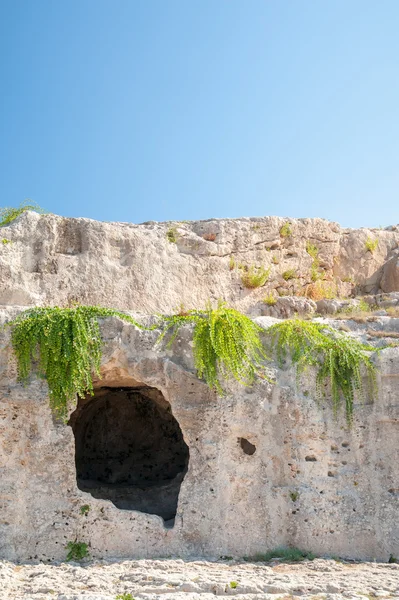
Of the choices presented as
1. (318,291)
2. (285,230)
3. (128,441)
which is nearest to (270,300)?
(318,291)

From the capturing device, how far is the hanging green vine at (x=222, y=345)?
9.71 meters

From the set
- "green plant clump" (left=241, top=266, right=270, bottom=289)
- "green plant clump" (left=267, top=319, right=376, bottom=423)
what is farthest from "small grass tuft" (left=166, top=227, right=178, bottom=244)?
"green plant clump" (left=267, top=319, right=376, bottom=423)

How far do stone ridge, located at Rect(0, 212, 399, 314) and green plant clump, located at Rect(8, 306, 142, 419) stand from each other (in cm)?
210

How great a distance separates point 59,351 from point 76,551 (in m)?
2.88

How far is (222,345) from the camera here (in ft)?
32.1

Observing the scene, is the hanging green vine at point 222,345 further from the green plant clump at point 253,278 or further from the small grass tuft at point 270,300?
the green plant clump at point 253,278

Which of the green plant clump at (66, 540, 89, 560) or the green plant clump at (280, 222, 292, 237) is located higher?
the green plant clump at (280, 222, 292, 237)

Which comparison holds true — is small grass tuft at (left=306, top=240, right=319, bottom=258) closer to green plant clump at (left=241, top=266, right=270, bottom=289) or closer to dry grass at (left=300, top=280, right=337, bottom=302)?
dry grass at (left=300, top=280, right=337, bottom=302)

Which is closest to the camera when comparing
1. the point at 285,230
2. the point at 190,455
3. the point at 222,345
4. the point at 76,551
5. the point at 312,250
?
the point at 76,551

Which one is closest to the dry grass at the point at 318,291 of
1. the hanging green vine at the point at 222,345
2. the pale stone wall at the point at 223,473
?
the pale stone wall at the point at 223,473

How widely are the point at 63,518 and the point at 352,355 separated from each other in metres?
5.21

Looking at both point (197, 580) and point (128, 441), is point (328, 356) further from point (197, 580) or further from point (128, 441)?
point (128, 441)

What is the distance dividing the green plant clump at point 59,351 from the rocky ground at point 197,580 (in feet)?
7.51

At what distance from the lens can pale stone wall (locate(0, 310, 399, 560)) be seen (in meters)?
9.04
